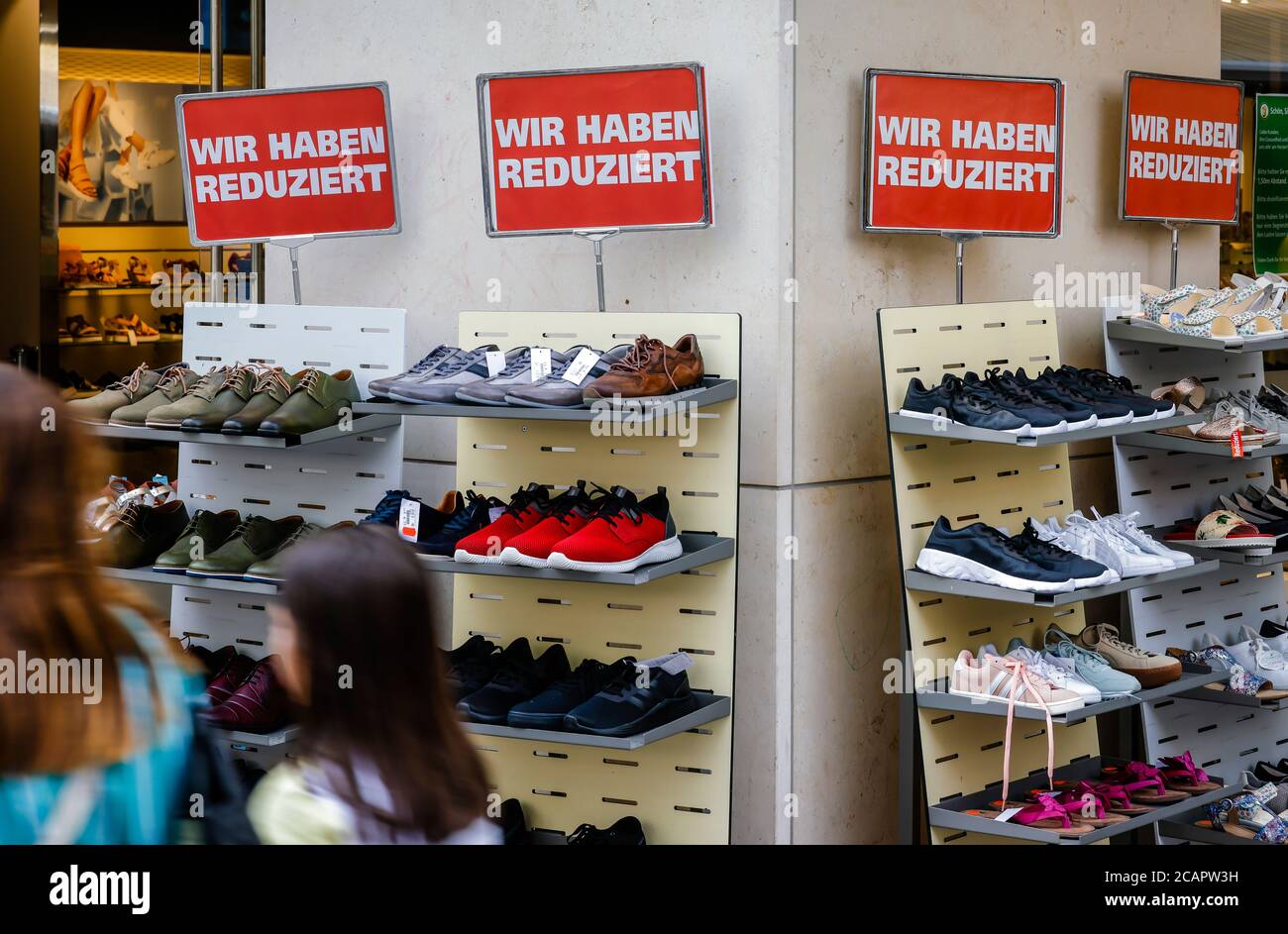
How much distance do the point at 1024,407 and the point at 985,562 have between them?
39 centimetres

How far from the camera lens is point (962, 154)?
3.84 m

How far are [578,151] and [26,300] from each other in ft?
Result: 12.5

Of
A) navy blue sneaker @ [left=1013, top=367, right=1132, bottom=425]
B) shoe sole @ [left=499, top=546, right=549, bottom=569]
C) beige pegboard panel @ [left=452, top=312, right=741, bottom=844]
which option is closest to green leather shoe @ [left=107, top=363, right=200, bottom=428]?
beige pegboard panel @ [left=452, top=312, right=741, bottom=844]

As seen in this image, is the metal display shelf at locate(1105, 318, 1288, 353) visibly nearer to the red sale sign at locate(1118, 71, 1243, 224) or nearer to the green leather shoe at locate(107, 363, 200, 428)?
the red sale sign at locate(1118, 71, 1243, 224)

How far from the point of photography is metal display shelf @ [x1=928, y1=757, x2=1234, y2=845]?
11.2 ft

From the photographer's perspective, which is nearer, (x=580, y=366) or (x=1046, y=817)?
(x=580, y=366)

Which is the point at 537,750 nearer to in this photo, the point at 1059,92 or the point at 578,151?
the point at 578,151

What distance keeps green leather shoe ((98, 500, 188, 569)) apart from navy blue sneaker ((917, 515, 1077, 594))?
212cm

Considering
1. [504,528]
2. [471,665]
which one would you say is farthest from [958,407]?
[471,665]

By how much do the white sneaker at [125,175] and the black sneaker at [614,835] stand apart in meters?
4.81

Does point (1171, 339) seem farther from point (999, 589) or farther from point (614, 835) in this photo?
point (614, 835)

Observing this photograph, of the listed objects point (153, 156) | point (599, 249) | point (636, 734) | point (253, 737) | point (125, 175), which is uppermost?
point (153, 156)

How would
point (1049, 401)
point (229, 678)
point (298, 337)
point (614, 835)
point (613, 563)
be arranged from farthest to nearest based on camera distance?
point (298, 337)
point (229, 678)
point (1049, 401)
point (614, 835)
point (613, 563)

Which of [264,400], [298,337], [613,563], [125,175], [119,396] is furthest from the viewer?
[125,175]
